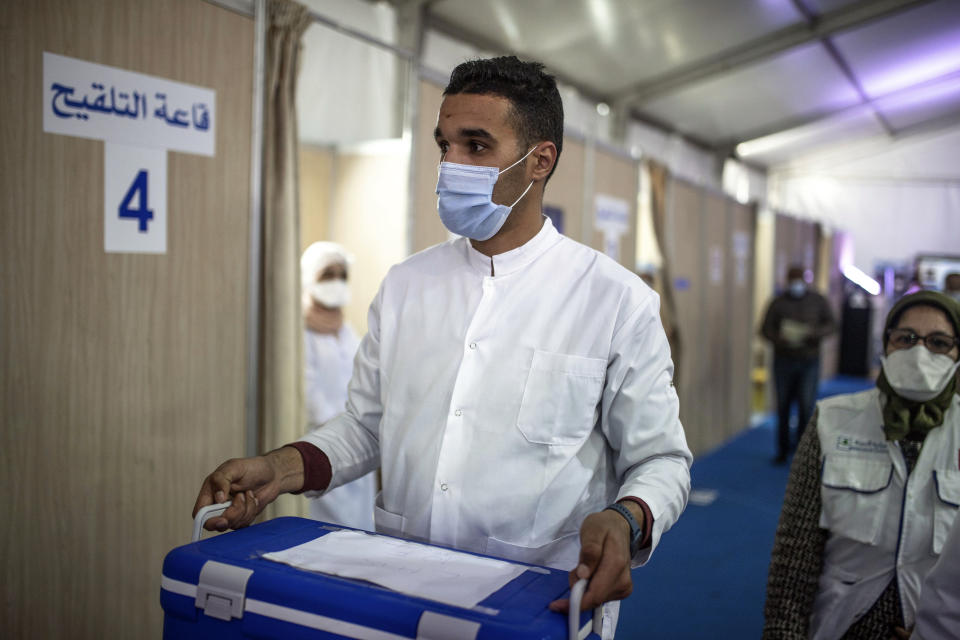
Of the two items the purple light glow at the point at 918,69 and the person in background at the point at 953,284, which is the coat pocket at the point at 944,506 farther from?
the purple light glow at the point at 918,69

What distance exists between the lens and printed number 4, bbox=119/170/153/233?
2459 millimetres

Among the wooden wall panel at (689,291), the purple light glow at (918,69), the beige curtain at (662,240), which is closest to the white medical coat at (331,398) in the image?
the beige curtain at (662,240)

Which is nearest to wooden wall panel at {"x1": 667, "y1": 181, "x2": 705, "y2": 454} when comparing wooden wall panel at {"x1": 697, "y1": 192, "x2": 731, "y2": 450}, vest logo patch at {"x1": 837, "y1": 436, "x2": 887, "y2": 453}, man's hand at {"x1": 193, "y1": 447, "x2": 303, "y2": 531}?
wooden wall panel at {"x1": 697, "y1": 192, "x2": 731, "y2": 450}

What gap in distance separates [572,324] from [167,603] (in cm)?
85

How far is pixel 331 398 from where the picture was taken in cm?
371

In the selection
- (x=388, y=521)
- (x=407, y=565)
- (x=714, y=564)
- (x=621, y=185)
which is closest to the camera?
(x=407, y=565)

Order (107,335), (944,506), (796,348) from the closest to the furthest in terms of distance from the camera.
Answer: (944,506) → (107,335) → (796,348)

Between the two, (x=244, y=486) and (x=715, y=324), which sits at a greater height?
(x=715, y=324)

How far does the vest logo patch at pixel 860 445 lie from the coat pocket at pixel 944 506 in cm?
16

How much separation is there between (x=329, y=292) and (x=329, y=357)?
0.33 m

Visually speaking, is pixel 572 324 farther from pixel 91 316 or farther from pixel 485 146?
pixel 91 316

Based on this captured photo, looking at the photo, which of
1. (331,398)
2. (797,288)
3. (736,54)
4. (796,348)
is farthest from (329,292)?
(736,54)

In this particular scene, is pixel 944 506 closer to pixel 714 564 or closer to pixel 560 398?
pixel 560 398

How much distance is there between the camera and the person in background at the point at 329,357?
144 inches
